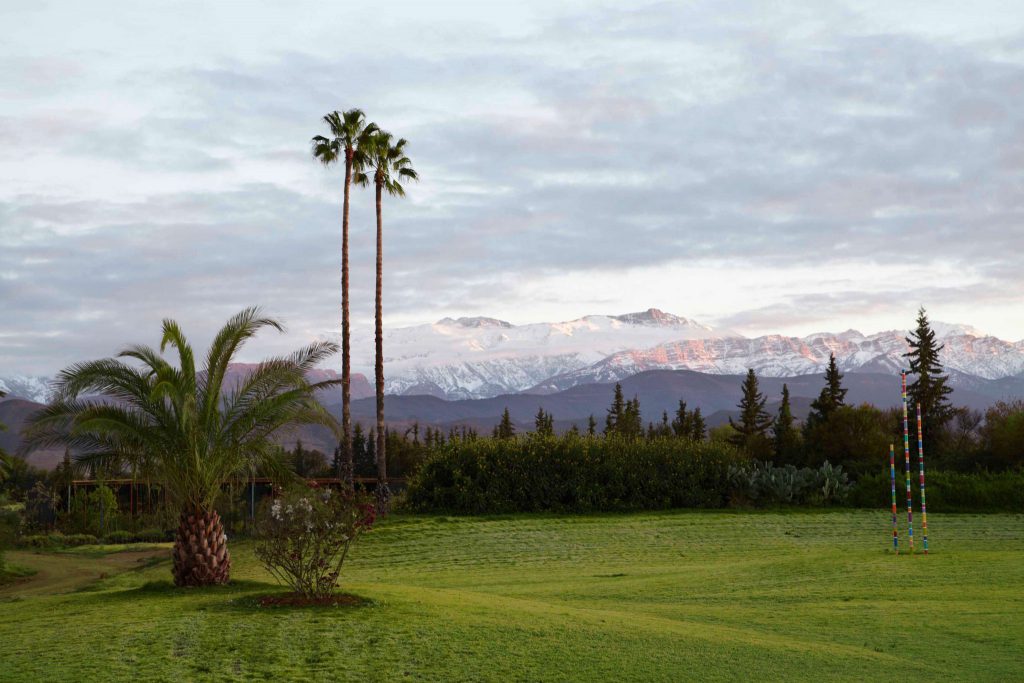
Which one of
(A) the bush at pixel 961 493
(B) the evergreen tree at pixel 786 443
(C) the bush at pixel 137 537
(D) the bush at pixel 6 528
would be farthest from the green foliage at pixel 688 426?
(D) the bush at pixel 6 528

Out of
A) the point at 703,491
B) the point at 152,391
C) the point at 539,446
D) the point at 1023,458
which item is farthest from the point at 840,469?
the point at 152,391

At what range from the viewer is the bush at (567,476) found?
28.3 m

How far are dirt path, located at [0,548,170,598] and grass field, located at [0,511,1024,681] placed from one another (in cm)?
16

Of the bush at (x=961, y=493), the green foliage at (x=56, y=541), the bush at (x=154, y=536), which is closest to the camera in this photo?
the green foliage at (x=56, y=541)

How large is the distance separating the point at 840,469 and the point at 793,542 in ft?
25.4

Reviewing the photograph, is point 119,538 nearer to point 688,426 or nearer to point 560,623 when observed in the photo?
point 560,623

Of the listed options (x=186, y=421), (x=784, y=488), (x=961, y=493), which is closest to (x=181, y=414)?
(x=186, y=421)

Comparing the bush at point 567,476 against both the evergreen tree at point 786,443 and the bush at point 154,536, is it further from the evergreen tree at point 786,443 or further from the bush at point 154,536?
the bush at point 154,536

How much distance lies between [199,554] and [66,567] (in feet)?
30.6

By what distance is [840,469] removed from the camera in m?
30.8

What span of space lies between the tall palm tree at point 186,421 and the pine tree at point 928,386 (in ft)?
102

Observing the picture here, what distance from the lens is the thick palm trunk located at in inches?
589

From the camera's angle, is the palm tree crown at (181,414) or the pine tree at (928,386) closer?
the palm tree crown at (181,414)

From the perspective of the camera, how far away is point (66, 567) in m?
22.5
